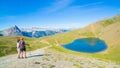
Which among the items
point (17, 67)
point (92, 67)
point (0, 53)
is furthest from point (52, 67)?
point (0, 53)

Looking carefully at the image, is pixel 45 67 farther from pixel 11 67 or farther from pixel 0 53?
pixel 0 53

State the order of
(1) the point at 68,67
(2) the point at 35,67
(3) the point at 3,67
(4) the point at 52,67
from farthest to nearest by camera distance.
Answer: (1) the point at 68,67 < (4) the point at 52,67 < (2) the point at 35,67 < (3) the point at 3,67

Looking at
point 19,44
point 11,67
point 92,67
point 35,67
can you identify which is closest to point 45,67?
point 35,67

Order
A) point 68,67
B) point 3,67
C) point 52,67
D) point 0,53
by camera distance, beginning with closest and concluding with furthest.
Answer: point 3,67
point 52,67
point 68,67
point 0,53

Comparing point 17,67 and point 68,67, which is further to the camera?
point 68,67

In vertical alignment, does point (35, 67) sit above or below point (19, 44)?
below

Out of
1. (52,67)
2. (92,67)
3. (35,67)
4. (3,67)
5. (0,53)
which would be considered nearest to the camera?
(3,67)

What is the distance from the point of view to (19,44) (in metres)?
37.6

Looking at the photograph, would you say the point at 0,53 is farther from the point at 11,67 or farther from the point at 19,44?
the point at 11,67

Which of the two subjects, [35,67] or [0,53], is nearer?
[35,67]

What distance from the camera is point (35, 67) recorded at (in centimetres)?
3014

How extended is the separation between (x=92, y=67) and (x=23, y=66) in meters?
17.6

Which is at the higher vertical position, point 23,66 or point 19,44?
point 19,44

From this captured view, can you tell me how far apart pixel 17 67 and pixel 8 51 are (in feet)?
209
